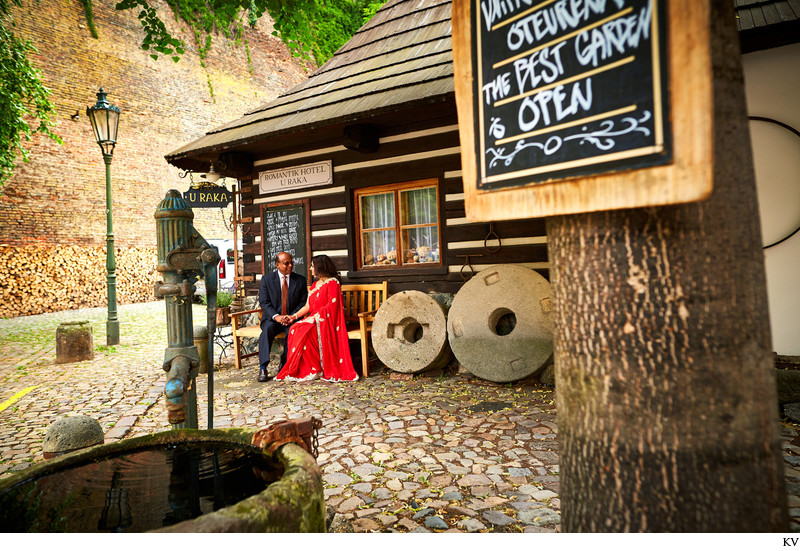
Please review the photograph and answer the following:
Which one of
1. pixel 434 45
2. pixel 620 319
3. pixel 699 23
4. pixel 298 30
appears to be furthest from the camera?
pixel 434 45

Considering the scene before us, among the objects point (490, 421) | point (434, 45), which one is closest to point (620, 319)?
point (490, 421)

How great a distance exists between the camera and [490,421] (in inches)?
151

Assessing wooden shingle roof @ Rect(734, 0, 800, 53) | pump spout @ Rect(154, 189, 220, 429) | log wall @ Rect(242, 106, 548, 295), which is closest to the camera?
pump spout @ Rect(154, 189, 220, 429)

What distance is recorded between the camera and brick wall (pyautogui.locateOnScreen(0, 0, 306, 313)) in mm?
13570

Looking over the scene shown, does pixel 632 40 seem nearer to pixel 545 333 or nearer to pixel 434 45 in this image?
pixel 545 333

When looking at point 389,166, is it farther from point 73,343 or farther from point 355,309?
point 73,343

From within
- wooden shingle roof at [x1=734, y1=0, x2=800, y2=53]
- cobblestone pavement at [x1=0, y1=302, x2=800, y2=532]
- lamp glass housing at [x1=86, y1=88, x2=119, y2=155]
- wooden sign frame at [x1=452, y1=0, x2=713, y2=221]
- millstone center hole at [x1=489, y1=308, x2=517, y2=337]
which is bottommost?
cobblestone pavement at [x1=0, y1=302, x2=800, y2=532]

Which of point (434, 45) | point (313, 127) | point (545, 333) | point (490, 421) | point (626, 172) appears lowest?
point (490, 421)

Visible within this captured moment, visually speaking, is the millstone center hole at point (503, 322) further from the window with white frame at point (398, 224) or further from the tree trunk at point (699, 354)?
the tree trunk at point (699, 354)

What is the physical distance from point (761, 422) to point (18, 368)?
8211 mm

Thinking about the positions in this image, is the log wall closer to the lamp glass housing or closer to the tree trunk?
the lamp glass housing

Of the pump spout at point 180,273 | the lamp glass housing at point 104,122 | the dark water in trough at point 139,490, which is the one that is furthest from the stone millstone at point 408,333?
the lamp glass housing at point 104,122

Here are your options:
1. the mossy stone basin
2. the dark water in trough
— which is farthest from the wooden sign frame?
the dark water in trough

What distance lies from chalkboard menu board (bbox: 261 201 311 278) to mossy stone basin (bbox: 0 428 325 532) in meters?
5.28
